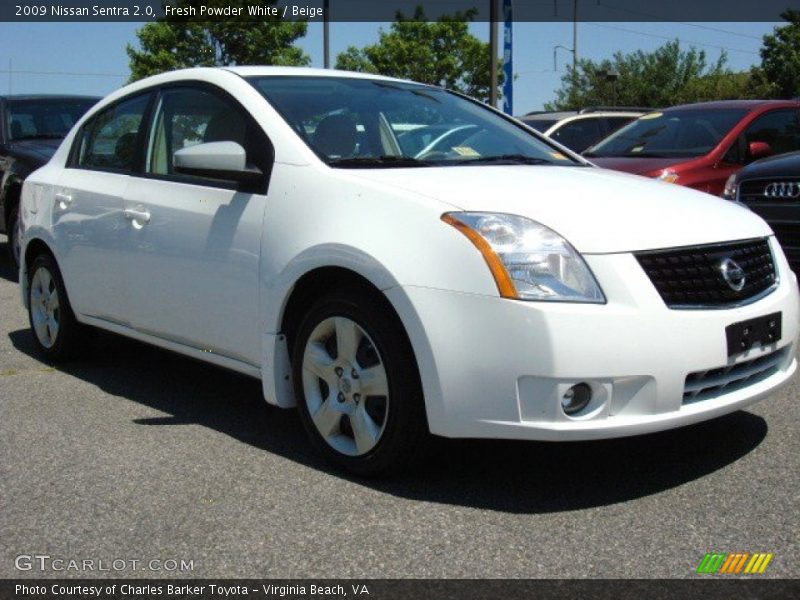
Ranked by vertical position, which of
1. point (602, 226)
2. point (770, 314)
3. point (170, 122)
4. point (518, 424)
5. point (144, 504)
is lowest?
point (144, 504)

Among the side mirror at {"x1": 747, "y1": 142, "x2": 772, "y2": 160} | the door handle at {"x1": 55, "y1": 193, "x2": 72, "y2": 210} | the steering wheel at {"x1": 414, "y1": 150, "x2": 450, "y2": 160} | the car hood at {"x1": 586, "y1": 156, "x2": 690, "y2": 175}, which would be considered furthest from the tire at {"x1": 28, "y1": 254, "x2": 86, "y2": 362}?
the side mirror at {"x1": 747, "y1": 142, "x2": 772, "y2": 160}

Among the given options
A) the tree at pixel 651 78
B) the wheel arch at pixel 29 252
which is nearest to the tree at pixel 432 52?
the tree at pixel 651 78

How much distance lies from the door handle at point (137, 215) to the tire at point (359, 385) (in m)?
1.17

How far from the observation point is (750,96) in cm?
4803

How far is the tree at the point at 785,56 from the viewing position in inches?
1881

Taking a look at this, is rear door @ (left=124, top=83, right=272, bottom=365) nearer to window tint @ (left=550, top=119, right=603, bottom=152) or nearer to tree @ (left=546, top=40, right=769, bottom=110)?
window tint @ (left=550, top=119, right=603, bottom=152)

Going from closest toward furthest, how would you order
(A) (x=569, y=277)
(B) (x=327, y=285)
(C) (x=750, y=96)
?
(A) (x=569, y=277) < (B) (x=327, y=285) < (C) (x=750, y=96)

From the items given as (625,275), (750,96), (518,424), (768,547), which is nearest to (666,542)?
(768,547)

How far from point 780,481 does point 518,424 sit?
1.08m

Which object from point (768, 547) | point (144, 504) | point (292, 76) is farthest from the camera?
point (292, 76)

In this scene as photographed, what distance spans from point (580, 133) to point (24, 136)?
25.6 ft

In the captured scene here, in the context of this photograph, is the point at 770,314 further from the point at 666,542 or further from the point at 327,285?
the point at 327,285

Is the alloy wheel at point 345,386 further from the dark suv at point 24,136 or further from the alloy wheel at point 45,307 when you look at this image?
the dark suv at point 24,136

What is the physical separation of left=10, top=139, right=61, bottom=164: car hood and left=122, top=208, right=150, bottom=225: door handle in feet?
14.7
